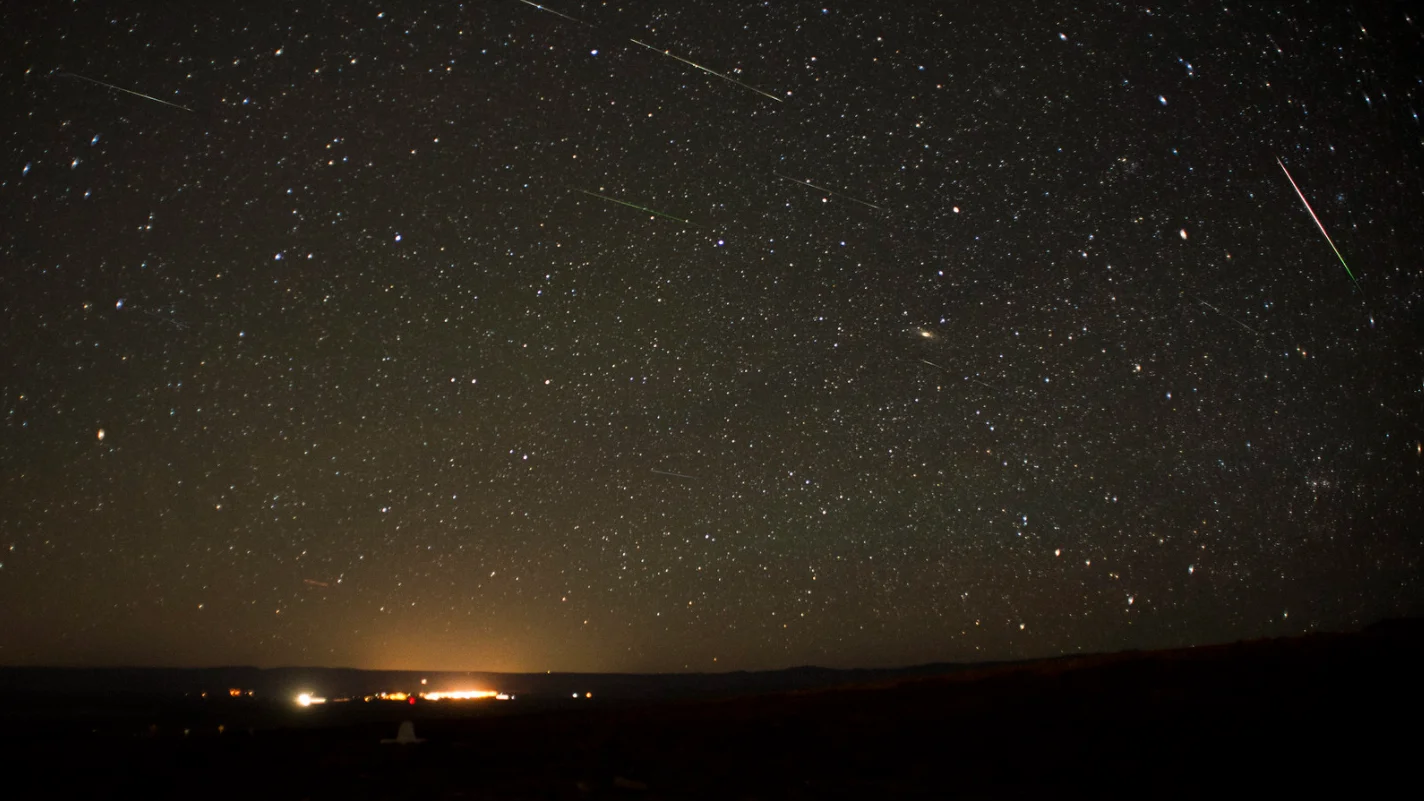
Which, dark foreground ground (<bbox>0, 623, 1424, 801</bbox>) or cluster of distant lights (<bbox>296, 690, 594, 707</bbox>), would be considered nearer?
dark foreground ground (<bbox>0, 623, 1424, 801</bbox>)

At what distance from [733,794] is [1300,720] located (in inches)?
279

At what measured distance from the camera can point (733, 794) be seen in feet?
30.6

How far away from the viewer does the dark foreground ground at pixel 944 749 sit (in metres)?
9.24

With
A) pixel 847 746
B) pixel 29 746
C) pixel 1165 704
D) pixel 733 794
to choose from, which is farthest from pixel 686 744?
pixel 29 746

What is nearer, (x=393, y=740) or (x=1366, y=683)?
(x=1366, y=683)

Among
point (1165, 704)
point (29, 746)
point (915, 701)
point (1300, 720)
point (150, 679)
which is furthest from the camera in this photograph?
point (150, 679)

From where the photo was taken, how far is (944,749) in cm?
1099

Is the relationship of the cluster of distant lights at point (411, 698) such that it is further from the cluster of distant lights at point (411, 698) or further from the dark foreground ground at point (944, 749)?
the dark foreground ground at point (944, 749)

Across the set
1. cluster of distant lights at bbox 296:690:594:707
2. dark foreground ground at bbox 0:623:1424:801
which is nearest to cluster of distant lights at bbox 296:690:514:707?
cluster of distant lights at bbox 296:690:594:707

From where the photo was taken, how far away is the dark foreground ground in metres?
9.24

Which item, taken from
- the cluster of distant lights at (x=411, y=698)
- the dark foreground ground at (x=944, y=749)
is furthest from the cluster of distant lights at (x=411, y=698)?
the dark foreground ground at (x=944, y=749)

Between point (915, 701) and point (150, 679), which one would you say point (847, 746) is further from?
point (150, 679)

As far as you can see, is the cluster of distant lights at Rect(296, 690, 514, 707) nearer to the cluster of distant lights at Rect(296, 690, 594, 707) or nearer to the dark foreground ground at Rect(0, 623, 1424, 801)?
the cluster of distant lights at Rect(296, 690, 594, 707)

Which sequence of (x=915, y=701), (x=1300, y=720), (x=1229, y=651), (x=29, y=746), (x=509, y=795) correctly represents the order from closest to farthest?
1. (x=509, y=795)
2. (x=1300, y=720)
3. (x=915, y=701)
4. (x=1229, y=651)
5. (x=29, y=746)
